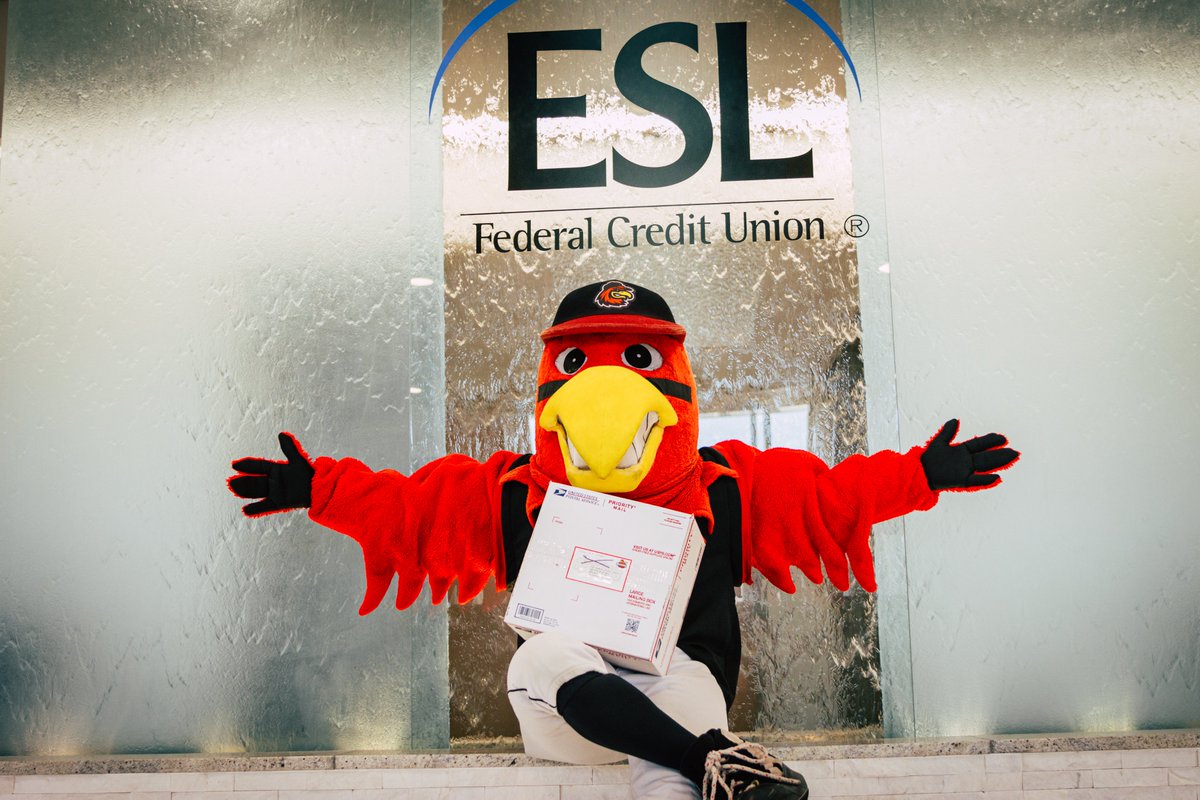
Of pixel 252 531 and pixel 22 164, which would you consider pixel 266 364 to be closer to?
pixel 252 531

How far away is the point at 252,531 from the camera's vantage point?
2.61 m

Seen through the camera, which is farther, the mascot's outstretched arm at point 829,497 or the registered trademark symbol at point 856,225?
the registered trademark symbol at point 856,225

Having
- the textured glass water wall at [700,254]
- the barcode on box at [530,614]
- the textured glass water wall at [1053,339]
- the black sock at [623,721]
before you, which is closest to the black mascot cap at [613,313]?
the barcode on box at [530,614]

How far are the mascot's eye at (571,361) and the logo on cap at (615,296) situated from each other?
0.33 ft

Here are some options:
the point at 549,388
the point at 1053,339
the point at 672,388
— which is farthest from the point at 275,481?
the point at 1053,339

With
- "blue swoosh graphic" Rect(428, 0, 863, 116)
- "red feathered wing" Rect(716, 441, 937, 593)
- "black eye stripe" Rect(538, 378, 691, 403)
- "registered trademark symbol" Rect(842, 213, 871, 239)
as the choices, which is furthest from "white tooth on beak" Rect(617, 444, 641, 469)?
"blue swoosh graphic" Rect(428, 0, 863, 116)

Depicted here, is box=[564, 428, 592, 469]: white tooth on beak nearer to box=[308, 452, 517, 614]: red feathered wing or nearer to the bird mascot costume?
the bird mascot costume

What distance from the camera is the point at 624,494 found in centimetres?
178

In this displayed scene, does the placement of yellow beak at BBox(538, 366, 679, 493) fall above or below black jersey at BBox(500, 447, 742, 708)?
above

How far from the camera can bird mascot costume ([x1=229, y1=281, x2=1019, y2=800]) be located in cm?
167

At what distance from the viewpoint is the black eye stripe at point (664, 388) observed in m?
1.82

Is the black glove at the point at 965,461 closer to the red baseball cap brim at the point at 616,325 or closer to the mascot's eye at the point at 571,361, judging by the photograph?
the red baseball cap brim at the point at 616,325

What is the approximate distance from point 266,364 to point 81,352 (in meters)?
0.54

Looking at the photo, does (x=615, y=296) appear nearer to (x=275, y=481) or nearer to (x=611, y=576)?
(x=611, y=576)
